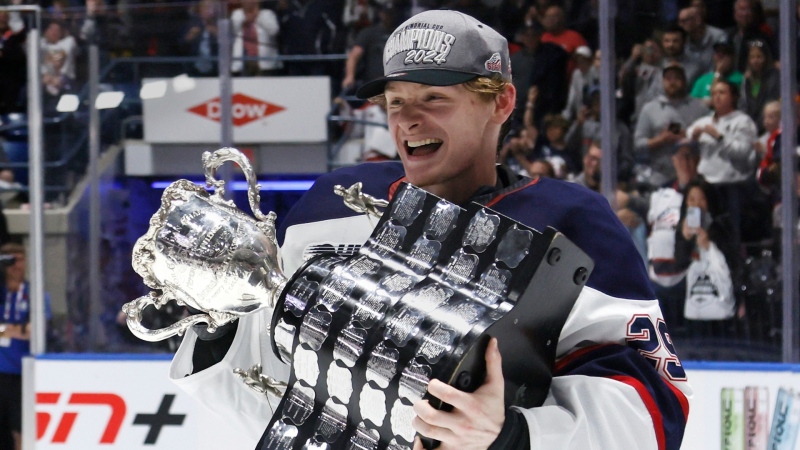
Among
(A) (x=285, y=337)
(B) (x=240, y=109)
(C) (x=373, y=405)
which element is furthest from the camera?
(B) (x=240, y=109)

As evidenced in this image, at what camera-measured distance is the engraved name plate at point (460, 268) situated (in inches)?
51.6

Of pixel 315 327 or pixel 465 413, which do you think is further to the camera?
pixel 315 327

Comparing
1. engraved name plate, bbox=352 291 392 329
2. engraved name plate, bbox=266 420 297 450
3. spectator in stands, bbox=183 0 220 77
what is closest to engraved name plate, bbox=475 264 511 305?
engraved name plate, bbox=352 291 392 329

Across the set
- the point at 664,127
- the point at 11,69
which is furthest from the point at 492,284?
the point at 11,69

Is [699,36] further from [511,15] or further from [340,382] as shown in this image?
[340,382]

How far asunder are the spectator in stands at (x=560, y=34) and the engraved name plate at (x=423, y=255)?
9.53ft

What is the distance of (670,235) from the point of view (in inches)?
152

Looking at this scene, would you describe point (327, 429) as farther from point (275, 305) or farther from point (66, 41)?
point (66, 41)

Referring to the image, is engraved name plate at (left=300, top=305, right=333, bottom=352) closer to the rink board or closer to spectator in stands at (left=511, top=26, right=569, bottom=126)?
the rink board

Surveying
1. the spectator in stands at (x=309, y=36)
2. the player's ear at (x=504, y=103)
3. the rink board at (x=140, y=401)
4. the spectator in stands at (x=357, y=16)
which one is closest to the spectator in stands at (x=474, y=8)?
the spectator in stands at (x=357, y=16)

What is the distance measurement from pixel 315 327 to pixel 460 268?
0.62 ft

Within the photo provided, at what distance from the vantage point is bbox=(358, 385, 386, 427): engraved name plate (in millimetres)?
1276

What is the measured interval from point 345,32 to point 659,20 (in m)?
1.21

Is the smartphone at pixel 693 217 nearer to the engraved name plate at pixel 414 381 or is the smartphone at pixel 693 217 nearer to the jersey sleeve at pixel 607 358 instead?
the jersey sleeve at pixel 607 358
